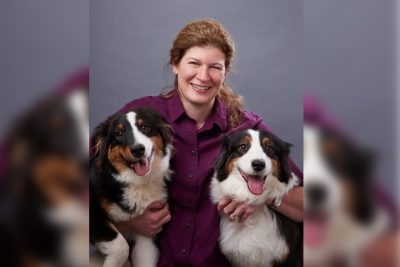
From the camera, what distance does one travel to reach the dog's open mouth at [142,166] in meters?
1.63

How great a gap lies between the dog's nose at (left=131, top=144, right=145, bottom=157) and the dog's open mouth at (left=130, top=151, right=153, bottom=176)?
0.08ft

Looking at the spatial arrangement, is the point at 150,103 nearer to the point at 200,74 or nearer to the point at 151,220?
the point at 200,74

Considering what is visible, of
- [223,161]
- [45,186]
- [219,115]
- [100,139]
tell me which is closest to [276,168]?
[223,161]

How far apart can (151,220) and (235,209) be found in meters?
0.34

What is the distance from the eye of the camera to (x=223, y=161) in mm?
1709

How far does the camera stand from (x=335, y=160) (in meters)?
1.14

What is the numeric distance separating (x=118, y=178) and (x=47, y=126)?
2.20ft

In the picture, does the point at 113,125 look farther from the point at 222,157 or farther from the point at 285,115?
the point at 285,115

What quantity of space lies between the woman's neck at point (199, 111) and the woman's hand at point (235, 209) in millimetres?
326

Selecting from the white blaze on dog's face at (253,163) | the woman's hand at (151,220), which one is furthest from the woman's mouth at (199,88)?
the woman's hand at (151,220)

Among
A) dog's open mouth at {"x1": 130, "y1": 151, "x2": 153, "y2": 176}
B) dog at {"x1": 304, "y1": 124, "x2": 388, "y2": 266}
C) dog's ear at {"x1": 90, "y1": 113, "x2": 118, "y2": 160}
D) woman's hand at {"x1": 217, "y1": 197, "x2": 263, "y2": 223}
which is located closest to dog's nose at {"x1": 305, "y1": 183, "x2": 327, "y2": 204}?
dog at {"x1": 304, "y1": 124, "x2": 388, "y2": 266}

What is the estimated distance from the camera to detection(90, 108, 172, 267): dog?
1.63 metres

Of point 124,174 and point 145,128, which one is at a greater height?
point 145,128

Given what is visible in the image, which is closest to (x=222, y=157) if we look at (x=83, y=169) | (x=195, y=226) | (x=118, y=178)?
(x=195, y=226)
